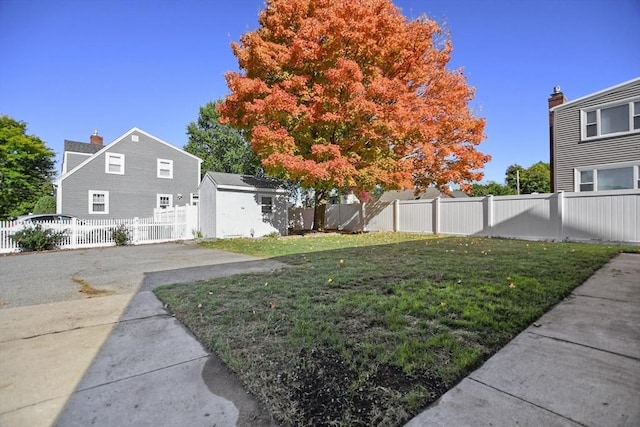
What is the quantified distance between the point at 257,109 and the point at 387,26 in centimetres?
652

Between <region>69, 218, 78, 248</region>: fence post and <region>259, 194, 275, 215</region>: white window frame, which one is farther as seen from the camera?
<region>259, 194, 275, 215</region>: white window frame

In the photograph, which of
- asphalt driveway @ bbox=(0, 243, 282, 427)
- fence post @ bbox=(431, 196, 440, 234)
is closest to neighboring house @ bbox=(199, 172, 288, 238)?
fence post @ bbox=(431, 196, 440, 234)

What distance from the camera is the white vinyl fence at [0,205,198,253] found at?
1070cm

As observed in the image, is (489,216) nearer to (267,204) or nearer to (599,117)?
(599,117)

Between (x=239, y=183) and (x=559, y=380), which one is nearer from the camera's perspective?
(x=559, y=380)

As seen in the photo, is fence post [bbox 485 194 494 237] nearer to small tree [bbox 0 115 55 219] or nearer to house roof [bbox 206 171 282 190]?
house roof [bbox 206 171 282 190]

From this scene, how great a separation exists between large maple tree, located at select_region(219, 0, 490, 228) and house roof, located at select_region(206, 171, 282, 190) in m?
2.12

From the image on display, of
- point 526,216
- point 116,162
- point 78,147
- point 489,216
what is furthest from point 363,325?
point 78,147

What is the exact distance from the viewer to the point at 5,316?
12.7 feet

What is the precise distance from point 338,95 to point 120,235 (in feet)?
33.6

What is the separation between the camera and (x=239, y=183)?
14891 millimetres

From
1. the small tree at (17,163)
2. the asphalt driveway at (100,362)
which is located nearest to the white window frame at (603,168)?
the asphalt driveway at (100,362)

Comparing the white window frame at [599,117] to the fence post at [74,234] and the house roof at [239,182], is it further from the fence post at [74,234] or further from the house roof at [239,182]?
the fence post at [74,234]

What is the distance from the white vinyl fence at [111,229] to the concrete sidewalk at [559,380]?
1330 cm
